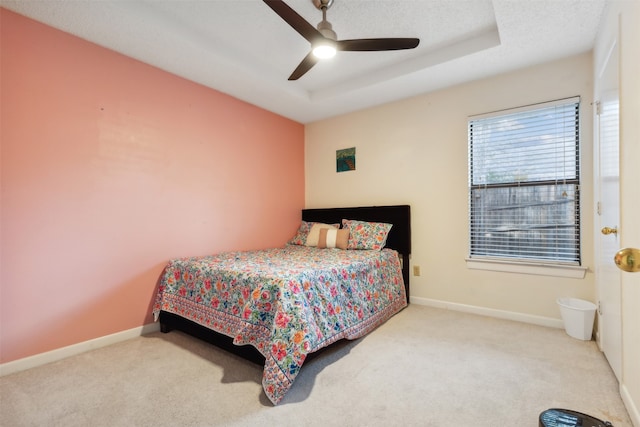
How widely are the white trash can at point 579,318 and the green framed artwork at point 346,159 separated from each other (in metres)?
2.49

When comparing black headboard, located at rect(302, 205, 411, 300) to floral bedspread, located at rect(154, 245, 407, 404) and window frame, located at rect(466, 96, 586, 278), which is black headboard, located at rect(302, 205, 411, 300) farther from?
window frame, located at rect(466, 96, 586, 278)

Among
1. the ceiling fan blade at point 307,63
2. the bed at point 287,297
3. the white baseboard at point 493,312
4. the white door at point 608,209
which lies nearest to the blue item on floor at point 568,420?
the white door at point 608,209

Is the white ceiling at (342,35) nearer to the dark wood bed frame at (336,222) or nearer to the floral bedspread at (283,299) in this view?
the dark wood bed frame at (336,222)

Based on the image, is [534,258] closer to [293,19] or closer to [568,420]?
[568,420]

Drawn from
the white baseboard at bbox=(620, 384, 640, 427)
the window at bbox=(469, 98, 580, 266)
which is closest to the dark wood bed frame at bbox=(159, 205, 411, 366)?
the window at bbox=(469, 98, 580, 266)

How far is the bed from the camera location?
173cm

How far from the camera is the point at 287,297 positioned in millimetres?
1795

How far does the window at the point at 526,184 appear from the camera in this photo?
2574 mm

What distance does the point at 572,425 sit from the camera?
116 centimetres

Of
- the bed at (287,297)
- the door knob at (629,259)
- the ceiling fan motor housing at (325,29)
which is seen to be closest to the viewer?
the door knob at (629,259)

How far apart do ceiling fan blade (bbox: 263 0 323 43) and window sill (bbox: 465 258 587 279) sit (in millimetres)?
2467

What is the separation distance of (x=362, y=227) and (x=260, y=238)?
1249 mm

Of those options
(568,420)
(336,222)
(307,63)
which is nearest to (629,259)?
(568,420)

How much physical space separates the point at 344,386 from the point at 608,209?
76.3 inches
